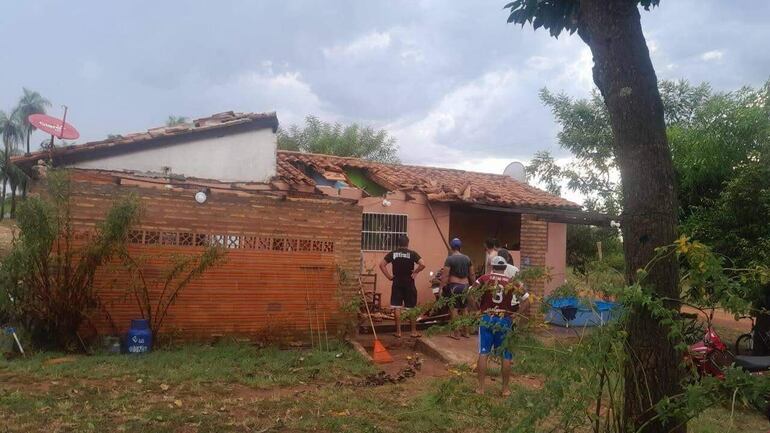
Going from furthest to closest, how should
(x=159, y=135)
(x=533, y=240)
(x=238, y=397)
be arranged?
1. (x=533, y=240)
2. (x=159, y=135)
3. (x=238, y=397)

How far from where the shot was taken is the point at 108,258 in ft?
23.5

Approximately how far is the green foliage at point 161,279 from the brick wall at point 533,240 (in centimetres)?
666

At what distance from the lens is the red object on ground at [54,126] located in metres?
8.30

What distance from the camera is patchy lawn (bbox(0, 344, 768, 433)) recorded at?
190 inches

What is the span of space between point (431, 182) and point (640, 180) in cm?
929

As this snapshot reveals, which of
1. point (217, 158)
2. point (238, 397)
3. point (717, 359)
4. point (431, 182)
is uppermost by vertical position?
point (217, 158)

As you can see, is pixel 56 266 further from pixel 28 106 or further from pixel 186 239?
pixel 28 106

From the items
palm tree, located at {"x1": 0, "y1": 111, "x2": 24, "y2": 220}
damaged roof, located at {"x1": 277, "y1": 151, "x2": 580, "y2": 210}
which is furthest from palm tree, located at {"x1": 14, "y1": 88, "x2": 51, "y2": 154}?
damaged roof, located at {"x1": 277, "y1": 151, "x2": 580, "y2": 210}

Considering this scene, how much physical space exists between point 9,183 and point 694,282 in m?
48.6

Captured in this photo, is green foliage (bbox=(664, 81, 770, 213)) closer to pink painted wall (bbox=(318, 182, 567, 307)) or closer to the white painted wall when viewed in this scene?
pink painted wall (bbox=(318, 182, 567, 307))

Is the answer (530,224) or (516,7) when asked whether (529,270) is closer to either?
(516,7)

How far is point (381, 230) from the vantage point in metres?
11.6

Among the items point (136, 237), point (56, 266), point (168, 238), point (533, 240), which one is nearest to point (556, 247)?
point (533, 240)

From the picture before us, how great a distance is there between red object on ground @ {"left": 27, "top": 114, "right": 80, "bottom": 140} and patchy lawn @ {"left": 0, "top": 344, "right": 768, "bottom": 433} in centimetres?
323
